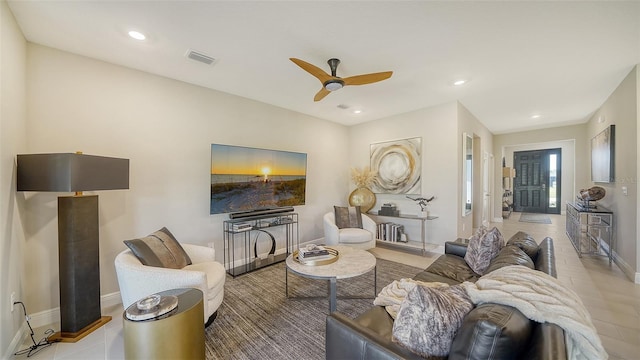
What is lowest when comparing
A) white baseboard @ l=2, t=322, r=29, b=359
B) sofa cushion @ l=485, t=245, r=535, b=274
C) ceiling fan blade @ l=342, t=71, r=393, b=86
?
white baseboard @ l=2, t=322, r=29, b=359

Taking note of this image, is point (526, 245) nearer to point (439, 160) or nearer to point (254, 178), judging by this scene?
point (439, 160)

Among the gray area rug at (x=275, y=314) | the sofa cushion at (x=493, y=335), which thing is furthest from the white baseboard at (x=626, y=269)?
the sofa cushion at (x=493, y=335)

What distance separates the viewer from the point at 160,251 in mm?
2238

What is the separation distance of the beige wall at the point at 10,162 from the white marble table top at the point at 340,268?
2.15m

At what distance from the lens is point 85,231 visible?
2.13 metres

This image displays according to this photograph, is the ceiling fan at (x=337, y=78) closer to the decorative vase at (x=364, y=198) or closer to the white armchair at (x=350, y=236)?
the white armchair at (x=350, y=236)

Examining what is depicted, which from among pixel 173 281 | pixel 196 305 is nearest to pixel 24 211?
pixel 173 281

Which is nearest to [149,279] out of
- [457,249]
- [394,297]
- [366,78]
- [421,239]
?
[394,297]

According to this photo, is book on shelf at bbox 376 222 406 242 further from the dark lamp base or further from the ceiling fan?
the dark lamp base

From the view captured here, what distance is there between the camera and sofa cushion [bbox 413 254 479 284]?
7.41 ft

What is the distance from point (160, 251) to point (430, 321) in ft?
7.50

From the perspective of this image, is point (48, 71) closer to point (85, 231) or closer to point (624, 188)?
point (85, 231)

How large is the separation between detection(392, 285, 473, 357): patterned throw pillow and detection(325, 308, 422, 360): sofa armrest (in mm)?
79

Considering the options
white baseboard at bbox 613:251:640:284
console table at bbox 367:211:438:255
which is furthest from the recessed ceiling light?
white baseboard at bbox 613:251:640:284
